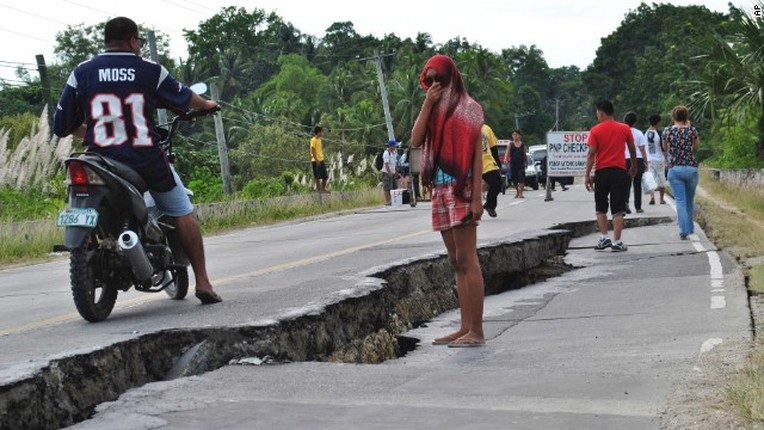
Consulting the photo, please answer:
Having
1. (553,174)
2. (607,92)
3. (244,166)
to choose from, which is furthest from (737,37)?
(607,92)

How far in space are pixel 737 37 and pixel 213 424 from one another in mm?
17387

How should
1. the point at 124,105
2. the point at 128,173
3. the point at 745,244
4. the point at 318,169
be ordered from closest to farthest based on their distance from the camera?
the point at 128,173, the point at 124,105, the point at 745,244, the point at 318,169

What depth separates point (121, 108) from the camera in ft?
26.8

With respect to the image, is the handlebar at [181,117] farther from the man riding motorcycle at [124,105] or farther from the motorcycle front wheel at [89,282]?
the motorcycle front wheel at [89,282]

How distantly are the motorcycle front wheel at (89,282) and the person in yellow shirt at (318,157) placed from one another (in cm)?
2212

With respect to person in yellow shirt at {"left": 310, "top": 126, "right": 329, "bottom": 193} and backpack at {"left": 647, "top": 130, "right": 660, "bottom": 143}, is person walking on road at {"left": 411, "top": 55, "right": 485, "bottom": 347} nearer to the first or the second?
backpack at {"left": 647, "top": 130, "right": 660, "bottom": 143}

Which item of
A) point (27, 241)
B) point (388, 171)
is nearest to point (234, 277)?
point (27, 241)

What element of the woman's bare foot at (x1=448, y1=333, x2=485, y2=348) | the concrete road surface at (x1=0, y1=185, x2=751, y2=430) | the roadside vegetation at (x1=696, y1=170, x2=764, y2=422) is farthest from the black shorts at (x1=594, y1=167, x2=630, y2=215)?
the woman's bare foot at (x1=448, y1=333, x2=485, y2=348)

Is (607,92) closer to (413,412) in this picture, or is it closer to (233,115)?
(233,115)

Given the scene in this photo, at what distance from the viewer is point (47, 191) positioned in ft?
64.7

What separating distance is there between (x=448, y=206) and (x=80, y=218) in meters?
2.15

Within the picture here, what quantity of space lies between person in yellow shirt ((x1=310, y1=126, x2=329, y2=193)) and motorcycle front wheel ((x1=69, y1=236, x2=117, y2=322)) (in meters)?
22.1

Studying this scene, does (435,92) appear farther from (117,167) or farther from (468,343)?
(117,167)

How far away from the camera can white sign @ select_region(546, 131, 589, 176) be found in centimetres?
3150
